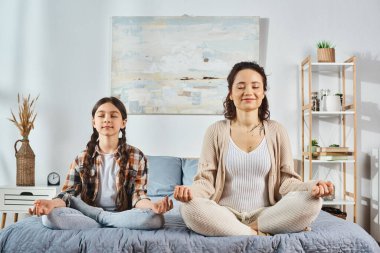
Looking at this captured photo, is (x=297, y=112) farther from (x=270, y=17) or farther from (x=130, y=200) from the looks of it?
(x=130, y=200)

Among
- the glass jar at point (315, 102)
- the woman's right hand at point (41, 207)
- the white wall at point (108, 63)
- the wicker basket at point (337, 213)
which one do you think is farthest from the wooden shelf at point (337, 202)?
the woman's right hand at point (41, 207)

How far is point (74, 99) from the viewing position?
13.3ft

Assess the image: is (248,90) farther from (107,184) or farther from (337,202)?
(337,202)

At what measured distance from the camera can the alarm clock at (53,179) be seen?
388 centimetres

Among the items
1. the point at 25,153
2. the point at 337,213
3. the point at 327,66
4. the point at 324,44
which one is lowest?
the point at 337,213

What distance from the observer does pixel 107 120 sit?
227 cm

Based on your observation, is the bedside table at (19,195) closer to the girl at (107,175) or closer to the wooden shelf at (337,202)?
the girl at (107,175)

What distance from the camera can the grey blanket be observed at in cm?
174

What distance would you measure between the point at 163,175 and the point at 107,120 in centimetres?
131

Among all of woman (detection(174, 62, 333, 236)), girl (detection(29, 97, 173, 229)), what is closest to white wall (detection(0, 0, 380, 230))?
girl (detection(29, 97, 173, 229))

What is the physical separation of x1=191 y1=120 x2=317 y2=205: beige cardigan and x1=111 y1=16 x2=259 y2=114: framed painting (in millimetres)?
1788

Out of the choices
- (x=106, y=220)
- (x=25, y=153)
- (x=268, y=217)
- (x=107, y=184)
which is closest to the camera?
(x=268, y=217)

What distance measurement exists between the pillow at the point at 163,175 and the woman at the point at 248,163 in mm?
1280

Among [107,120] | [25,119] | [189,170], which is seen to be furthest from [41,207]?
[25,119]
